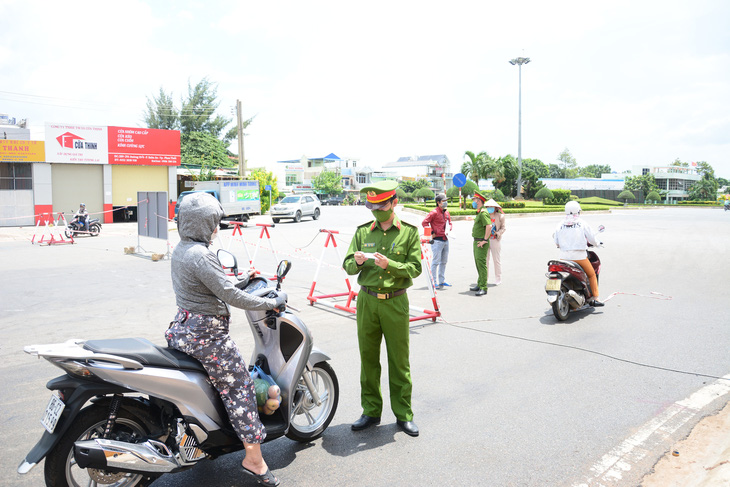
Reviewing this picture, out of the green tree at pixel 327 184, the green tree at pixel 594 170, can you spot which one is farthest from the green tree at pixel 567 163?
the green tree at pixel 327 184

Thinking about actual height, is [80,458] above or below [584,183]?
below

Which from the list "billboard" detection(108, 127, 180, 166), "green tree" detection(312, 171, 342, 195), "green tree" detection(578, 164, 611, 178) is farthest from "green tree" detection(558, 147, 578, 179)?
"billboard" detection(108, 127, 180, 166)

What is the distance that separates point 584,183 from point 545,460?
284ft

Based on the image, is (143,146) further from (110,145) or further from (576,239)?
(576,239)

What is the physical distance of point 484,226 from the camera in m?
9.82

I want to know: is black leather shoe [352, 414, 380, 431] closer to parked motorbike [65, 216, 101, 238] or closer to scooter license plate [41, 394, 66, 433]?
scooter license plate [41, 394, 66, 433]

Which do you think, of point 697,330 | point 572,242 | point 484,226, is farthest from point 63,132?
point 697,330

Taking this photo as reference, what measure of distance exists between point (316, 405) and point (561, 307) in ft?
16.2

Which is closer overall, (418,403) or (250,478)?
(250,478)

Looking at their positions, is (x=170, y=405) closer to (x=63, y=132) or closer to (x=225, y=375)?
(x=225, y=375)

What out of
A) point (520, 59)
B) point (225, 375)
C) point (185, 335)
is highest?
point (520, 59)

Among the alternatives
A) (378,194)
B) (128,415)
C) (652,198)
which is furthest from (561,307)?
(652,198)

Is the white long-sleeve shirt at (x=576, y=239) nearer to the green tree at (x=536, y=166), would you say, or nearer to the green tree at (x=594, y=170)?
the green tree at (x=536, y=166)

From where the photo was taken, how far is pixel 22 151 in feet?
92.4
